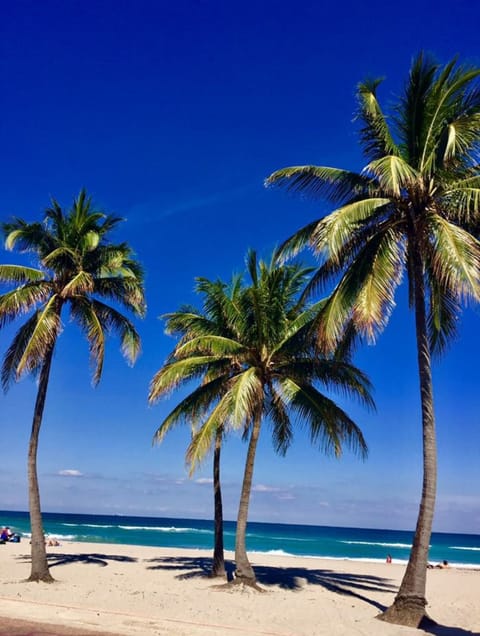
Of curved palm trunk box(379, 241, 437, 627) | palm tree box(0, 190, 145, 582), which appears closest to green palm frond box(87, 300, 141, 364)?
palm tree box(0, 190, 145, 582)

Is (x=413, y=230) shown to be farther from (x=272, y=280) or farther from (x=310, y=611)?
(x=310, y=611)

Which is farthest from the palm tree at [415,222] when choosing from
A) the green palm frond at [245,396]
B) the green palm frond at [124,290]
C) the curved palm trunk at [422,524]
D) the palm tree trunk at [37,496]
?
the palm tree trunk at [37,496]

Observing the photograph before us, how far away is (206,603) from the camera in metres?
13.5

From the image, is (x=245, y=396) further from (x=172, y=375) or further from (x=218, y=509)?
(x=218, y=509)

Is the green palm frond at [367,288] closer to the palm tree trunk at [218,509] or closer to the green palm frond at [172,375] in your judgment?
the green palm frond at [172,375]

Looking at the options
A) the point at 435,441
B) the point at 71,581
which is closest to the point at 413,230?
the point at 435,441

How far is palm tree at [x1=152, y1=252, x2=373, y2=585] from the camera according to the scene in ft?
50.6

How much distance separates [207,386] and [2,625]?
8410 millimetres

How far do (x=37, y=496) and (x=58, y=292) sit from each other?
19.1ft

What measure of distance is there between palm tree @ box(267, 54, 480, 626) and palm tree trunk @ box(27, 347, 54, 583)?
339 inches

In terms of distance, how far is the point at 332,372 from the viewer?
15.8 meters

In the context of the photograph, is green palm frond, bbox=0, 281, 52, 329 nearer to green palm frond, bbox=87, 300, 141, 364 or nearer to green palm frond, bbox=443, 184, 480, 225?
green palm frond, bbox=87, 300, 141, 364

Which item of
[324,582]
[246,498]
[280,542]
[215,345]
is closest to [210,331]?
[215,345]

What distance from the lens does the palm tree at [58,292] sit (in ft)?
52.7
